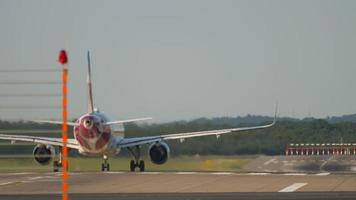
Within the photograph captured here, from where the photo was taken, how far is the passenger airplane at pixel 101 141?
50375 millimetres

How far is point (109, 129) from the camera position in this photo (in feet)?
171

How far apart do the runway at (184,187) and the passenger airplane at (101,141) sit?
14660 millimetres

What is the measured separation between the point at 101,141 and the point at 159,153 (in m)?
4.20

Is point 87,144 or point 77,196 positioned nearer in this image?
point 77,196

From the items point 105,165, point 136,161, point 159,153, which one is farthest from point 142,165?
point 105,165

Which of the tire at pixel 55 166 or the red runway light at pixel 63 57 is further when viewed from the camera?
the tire at pixel 55 166

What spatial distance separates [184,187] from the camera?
2925cm

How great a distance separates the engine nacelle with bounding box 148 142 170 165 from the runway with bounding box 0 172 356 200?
726 inches

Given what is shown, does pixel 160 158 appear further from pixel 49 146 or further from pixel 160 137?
pixel 49 146

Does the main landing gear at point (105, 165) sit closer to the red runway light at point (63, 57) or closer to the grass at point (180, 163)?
the grass at point (180, 163)

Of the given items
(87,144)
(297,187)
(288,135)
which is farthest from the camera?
(288,135)

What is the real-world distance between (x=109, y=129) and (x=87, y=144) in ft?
5.13

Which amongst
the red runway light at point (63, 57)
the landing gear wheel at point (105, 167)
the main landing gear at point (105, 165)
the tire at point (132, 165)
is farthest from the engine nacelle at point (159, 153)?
the red runway light at point (63, 57)

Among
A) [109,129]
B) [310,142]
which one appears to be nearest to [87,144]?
[109,129]
